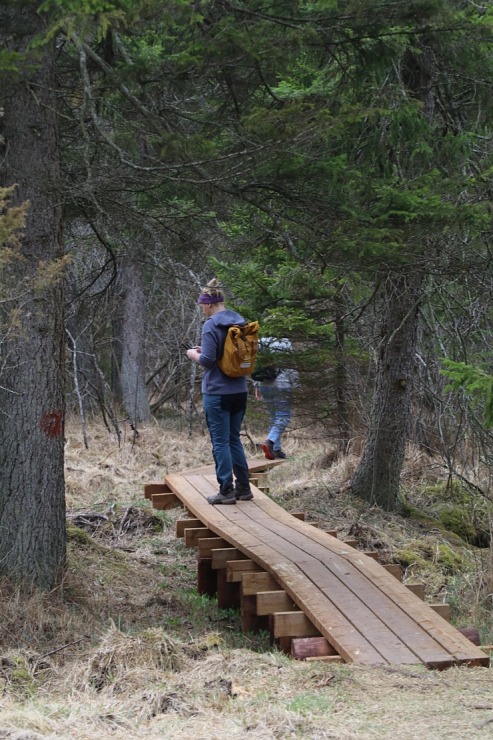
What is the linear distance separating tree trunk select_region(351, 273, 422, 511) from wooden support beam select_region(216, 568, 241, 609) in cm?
310

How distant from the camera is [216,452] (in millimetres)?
9125

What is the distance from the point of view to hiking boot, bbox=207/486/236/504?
31.8ft

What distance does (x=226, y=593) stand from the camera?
8594mm

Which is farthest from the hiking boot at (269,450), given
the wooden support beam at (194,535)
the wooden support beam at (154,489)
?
the wooden support beam at (194,535)

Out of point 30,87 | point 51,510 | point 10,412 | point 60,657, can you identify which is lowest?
point 60,657

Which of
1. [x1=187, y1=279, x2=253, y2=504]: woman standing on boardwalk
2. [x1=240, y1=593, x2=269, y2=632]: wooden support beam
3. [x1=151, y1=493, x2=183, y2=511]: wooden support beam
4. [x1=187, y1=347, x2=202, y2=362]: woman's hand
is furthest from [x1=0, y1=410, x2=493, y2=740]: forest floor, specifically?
[x1=187, y1=347, x2=202, y2=362]: woman's hand

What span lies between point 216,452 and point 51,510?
2210 millimetres

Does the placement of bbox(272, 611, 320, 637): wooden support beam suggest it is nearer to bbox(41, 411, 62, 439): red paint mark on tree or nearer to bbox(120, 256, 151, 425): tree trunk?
bbox(41, 411, 62, 439): red paint mark on tree

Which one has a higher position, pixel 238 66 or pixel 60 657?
pixel 238 66

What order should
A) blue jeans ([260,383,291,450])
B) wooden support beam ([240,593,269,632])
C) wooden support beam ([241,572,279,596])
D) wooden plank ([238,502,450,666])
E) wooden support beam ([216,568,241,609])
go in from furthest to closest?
blue jeans ([260,383,291,450]), wooden support beam ([216,568,241,609]), wooden support beam ([240,593,269,632]), wooden support beam ([241,572,279,596]), wooden plank ([238,502,450,666])

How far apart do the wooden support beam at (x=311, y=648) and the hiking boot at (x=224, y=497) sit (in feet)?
11.8

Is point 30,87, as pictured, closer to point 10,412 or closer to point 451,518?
point 10,412

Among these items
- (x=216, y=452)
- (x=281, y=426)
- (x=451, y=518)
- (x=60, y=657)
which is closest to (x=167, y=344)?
(x=281, y=426)

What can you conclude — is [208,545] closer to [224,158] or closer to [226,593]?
[226,593]
